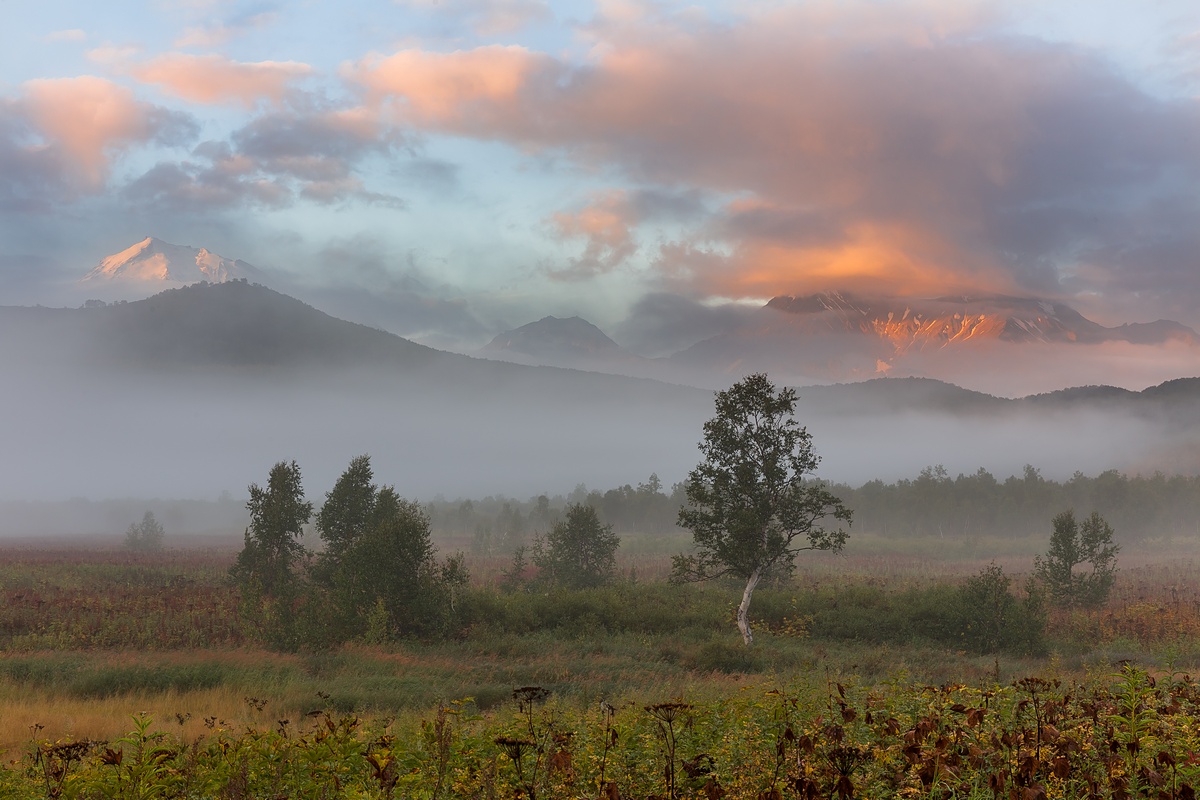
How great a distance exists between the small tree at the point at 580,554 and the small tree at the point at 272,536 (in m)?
16.8

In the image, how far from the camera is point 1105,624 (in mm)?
36562

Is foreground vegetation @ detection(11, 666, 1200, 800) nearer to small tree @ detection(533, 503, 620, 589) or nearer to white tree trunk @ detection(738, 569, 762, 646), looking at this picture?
white tree trunk @ detection(738, 569, 762, 646)

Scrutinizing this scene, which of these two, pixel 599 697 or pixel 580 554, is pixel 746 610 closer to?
pixel 599 697

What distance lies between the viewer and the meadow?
5859mm

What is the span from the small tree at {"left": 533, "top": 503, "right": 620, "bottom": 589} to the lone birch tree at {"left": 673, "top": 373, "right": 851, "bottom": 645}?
17694 mm

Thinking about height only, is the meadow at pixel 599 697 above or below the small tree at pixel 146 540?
above

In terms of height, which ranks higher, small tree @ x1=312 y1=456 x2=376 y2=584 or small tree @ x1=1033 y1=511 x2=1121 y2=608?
small tree @ x1=312 y1=456 x2=376 y2=584

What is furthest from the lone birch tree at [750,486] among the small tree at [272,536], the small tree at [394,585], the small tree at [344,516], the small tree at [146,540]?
the small tree at [146,540]

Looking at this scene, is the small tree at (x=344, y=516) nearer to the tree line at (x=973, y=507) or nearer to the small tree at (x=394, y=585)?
the small tree at (x=394, y=585)

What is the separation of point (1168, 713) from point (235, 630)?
111 ft

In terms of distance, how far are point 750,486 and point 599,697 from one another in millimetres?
15233

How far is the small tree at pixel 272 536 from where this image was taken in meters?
38.5

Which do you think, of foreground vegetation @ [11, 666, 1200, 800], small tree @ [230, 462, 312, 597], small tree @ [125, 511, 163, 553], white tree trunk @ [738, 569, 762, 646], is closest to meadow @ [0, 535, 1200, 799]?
foreground vegetation @ [11, 666, 1200, 800]

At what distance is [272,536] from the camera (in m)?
38.9
